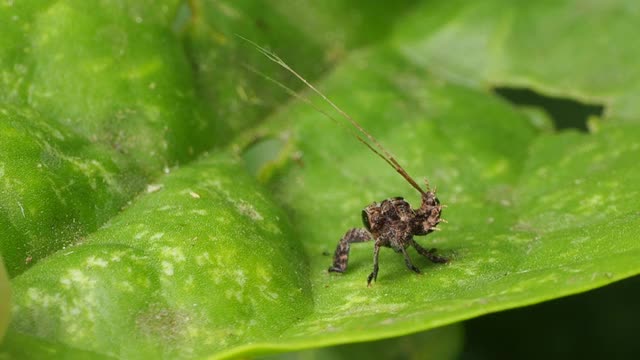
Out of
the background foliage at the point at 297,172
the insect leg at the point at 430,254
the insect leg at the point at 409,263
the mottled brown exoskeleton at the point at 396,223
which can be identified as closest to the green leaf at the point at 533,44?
the background foliage at the point at 297,172

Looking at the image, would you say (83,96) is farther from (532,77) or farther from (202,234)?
(532,77)

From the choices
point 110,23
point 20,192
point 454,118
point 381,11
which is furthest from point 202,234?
point 381,11

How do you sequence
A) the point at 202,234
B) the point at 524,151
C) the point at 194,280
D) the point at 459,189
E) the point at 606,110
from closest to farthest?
the point at 194,280 < the point at 202,234 < the point at 459,189 < the point at 524,151 < the point at 606,110

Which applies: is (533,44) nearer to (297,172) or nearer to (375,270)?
(297,172)

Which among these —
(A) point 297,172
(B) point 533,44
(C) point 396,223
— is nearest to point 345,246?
(C) point 396,223

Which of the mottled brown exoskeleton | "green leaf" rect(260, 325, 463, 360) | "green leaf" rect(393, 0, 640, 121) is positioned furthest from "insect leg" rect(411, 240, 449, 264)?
"green leaf" rect(393, 0, 640, 121)

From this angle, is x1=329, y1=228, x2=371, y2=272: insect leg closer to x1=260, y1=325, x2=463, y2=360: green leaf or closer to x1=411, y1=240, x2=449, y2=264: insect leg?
x1=411, y1=240, x2=449, y2=264: insect leg
